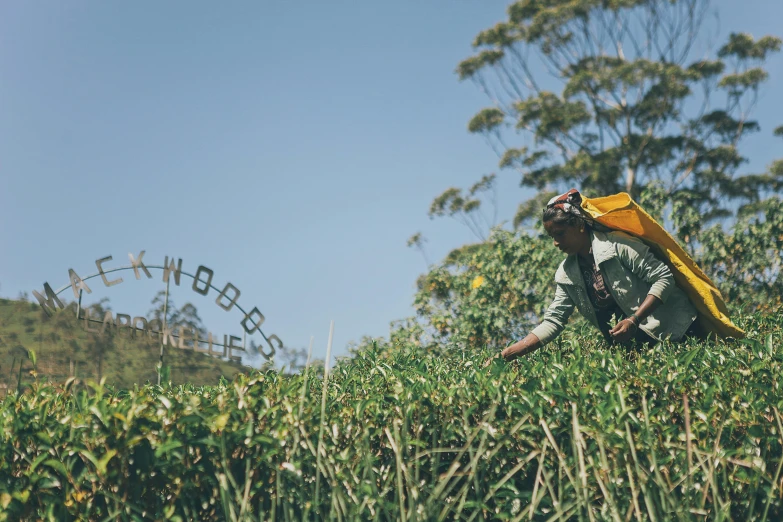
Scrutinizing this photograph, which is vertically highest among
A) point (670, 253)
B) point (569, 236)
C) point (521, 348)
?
point (569, 236)

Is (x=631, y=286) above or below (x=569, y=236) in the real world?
below

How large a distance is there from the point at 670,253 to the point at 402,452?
9.62ft

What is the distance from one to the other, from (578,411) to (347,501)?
3.20ft

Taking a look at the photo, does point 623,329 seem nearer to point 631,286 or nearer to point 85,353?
point 631,286

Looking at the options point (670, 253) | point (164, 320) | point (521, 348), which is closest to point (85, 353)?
point (164, 320)

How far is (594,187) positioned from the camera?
22.0m

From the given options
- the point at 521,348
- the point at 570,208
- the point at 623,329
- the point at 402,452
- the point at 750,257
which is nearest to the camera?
the point at 402,452

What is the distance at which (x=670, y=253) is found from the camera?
4.96 m

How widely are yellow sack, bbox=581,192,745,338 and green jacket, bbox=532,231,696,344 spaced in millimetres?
78

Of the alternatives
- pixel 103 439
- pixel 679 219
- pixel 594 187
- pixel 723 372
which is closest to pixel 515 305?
pixel 679 219

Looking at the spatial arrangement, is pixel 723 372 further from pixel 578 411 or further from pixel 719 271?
pixel 719 271

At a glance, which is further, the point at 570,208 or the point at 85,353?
the point at 85,353

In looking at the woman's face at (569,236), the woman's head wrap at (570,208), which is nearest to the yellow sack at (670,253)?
the woman's head wrap at (570,208)

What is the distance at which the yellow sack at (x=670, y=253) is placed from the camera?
4.92 metres
